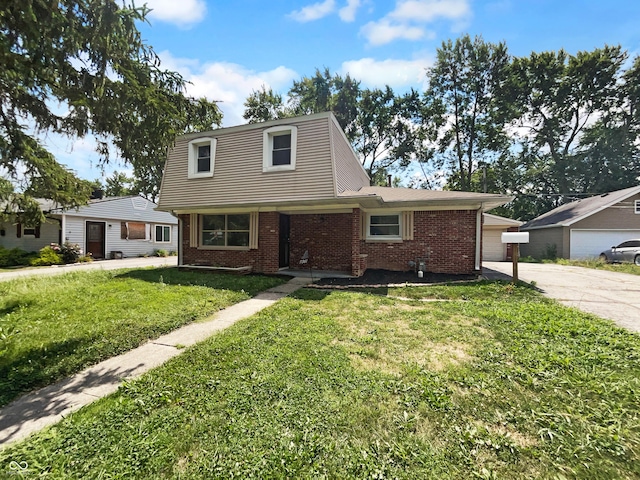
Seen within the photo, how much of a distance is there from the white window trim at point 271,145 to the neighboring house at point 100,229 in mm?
8292

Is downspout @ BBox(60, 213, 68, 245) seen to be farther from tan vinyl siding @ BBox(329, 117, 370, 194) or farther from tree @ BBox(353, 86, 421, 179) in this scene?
tree @ BBox(353, 86, 421, 179)

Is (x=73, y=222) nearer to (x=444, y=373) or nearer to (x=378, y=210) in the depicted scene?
(x=378, y=210)

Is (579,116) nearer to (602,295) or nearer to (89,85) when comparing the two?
(602,295)

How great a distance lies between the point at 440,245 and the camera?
30.3 ft

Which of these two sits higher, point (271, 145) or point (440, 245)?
point (271, 145)

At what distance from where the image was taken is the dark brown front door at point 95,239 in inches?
644

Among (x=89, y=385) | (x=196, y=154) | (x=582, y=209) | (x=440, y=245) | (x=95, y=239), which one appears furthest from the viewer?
(x=582, y=209)

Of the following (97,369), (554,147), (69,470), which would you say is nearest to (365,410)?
(69,470)

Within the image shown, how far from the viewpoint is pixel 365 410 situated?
240 centimetres

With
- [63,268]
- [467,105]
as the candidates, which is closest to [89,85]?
[63,268]

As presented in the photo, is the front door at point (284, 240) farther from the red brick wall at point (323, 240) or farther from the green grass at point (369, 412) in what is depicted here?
the green grass at point (369, 412)

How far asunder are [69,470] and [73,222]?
18226mm

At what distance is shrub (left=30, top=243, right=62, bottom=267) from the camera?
13.7 metres

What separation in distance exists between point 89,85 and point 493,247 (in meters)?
19.3
